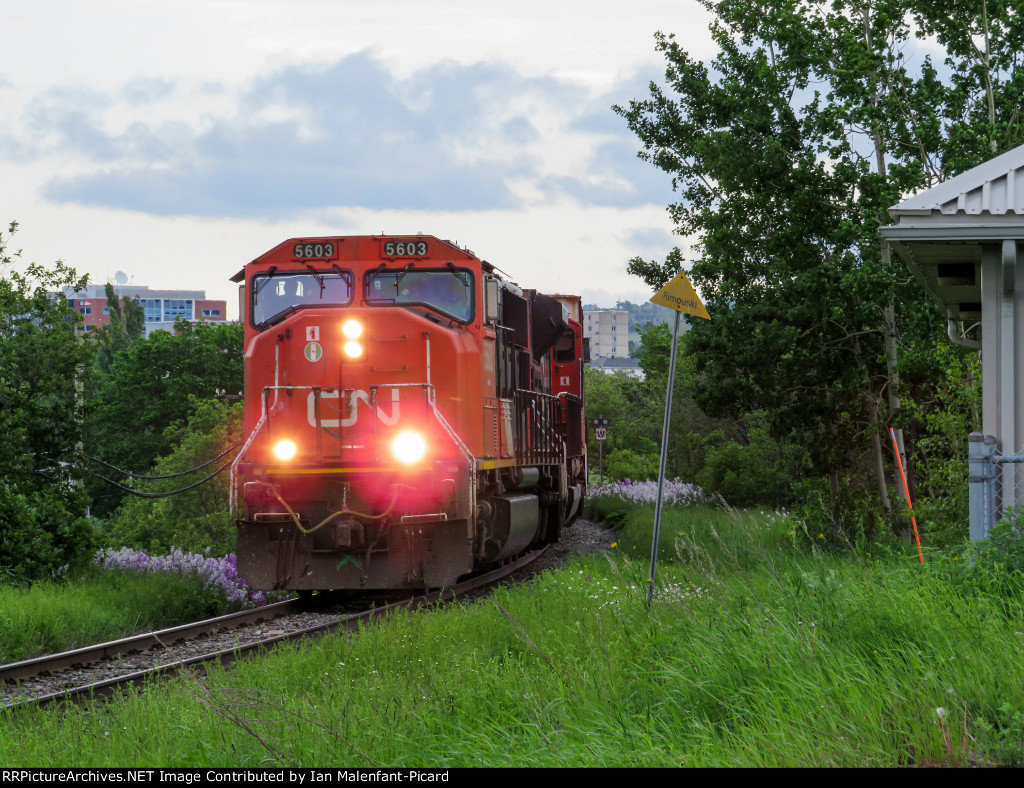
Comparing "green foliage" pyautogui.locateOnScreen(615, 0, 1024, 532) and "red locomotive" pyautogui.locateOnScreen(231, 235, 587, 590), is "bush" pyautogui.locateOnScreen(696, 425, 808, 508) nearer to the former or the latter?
"green foliage" pyautogui.locateOnScreen(615, 0, 1024, 532)

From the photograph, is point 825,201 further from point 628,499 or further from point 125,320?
point 125,320

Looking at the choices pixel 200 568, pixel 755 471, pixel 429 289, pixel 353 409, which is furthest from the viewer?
pixel 755 471

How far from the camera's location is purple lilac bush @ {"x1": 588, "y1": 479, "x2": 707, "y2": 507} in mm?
26672

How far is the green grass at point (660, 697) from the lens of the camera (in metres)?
4.36

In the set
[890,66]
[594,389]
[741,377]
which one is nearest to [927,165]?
[890,66]

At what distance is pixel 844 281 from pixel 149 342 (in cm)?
4944

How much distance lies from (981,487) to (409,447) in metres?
5.88

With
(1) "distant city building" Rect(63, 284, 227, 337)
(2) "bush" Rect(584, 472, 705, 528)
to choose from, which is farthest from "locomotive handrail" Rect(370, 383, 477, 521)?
(1) "distant city building" Rect(63, 284, 227, 337)

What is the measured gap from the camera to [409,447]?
11359mm

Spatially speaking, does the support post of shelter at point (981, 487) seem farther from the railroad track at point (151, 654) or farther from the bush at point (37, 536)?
the bush at point (37, 536)

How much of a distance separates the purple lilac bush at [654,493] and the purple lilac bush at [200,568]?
13.7 m

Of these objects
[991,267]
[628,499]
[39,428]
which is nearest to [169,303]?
[628,499]

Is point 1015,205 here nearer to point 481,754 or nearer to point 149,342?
point 481,754

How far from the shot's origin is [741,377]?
19.7 m
